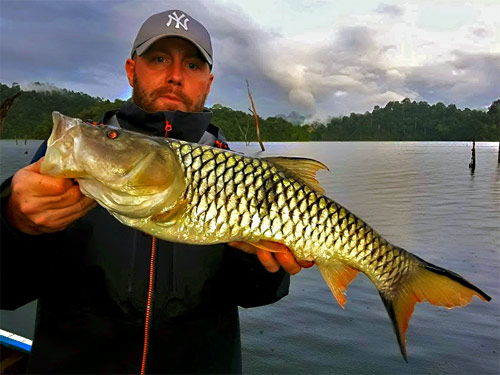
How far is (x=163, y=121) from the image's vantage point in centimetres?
296

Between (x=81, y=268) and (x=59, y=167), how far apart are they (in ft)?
3.37

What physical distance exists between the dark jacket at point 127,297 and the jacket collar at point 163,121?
688mm

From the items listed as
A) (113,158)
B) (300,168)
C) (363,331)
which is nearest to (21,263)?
(113,158)

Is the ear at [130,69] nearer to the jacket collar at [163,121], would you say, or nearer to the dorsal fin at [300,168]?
the jacket collar at [163,121]

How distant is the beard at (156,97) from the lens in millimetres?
3166

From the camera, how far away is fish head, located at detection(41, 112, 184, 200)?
1846mm

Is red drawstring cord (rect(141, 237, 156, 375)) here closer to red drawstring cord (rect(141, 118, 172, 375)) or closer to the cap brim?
red drawstring cord (rect(141, 118, 172, 375))

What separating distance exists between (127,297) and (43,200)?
38.7 inches

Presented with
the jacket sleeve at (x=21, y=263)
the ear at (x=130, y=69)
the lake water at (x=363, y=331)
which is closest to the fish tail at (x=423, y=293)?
the jacket sleeve at (x=21, y=263)

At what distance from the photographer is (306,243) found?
220cm

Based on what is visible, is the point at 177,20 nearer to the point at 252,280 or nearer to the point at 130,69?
the point at 130,69

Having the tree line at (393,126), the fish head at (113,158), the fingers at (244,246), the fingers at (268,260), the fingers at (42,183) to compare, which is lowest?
the fingers at (268,260)

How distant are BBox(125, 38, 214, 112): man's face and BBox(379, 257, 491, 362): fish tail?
191cm

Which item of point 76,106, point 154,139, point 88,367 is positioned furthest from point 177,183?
point 76,106
